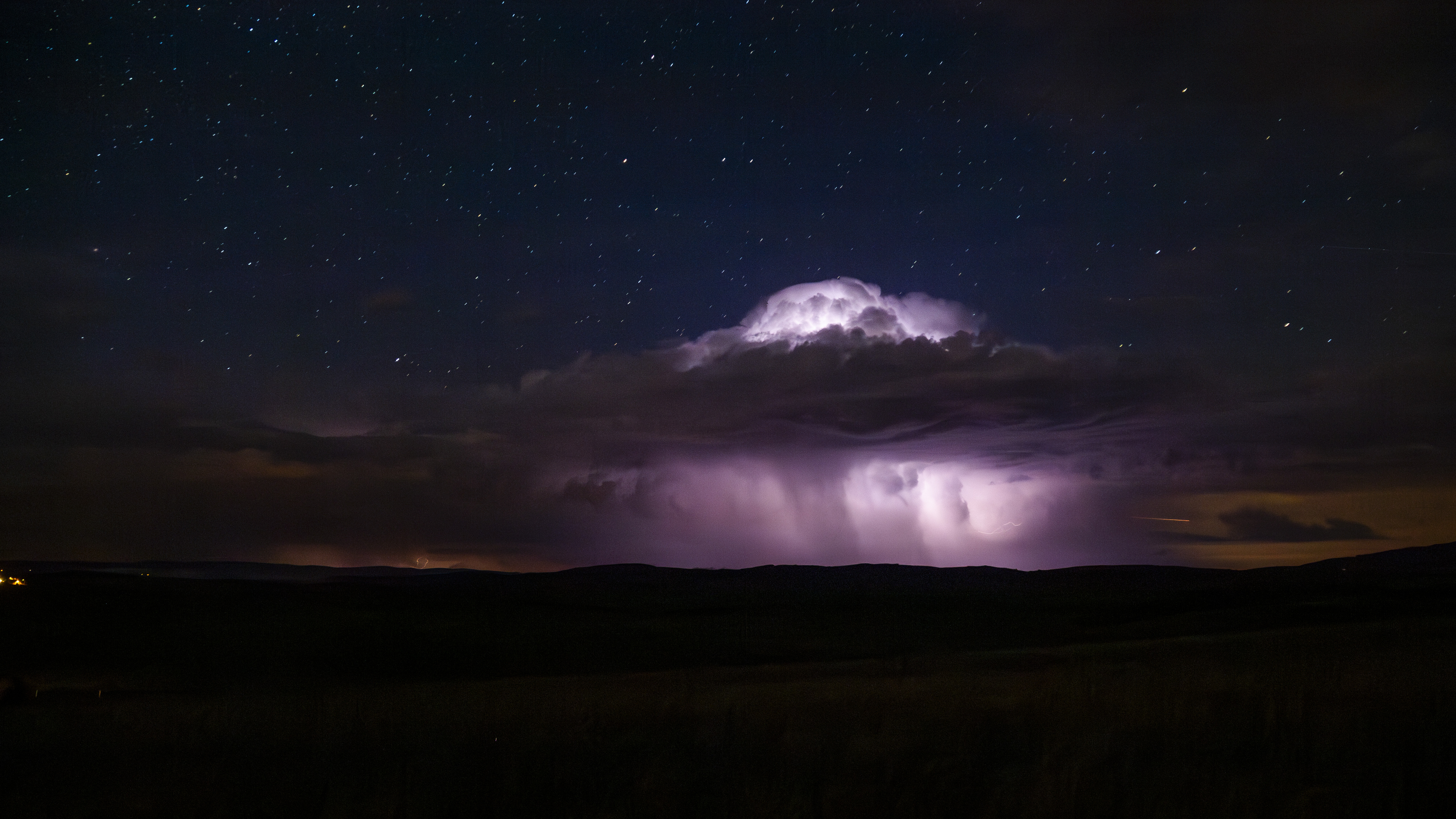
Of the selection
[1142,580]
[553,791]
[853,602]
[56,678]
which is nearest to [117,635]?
[56,678]

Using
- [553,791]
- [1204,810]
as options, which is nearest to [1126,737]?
[1204,810]

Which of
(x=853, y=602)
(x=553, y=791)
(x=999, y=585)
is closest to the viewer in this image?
(x=553, y=791)

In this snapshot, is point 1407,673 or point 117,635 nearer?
point 1407,673

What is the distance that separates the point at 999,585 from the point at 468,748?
86881mm

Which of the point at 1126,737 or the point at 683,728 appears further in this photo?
the point at 683,728

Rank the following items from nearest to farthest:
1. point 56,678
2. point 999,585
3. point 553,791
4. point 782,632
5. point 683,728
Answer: point 553,791 → point 683,728 → point 56,678 → point 782,632 → point 999,585

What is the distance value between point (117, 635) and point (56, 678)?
41.3 ft

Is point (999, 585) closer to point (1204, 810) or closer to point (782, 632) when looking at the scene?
point (782, 632)

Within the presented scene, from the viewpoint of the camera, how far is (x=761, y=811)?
8875 millimetres

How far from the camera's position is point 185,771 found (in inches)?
436

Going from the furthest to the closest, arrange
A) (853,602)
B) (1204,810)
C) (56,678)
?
1. (853,602)
2. (56,678)
3. (1204,810)

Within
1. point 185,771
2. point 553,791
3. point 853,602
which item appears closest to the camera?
point 553,791

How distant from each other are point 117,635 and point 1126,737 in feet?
121

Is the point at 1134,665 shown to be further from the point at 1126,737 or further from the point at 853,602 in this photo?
the point at 853,602
